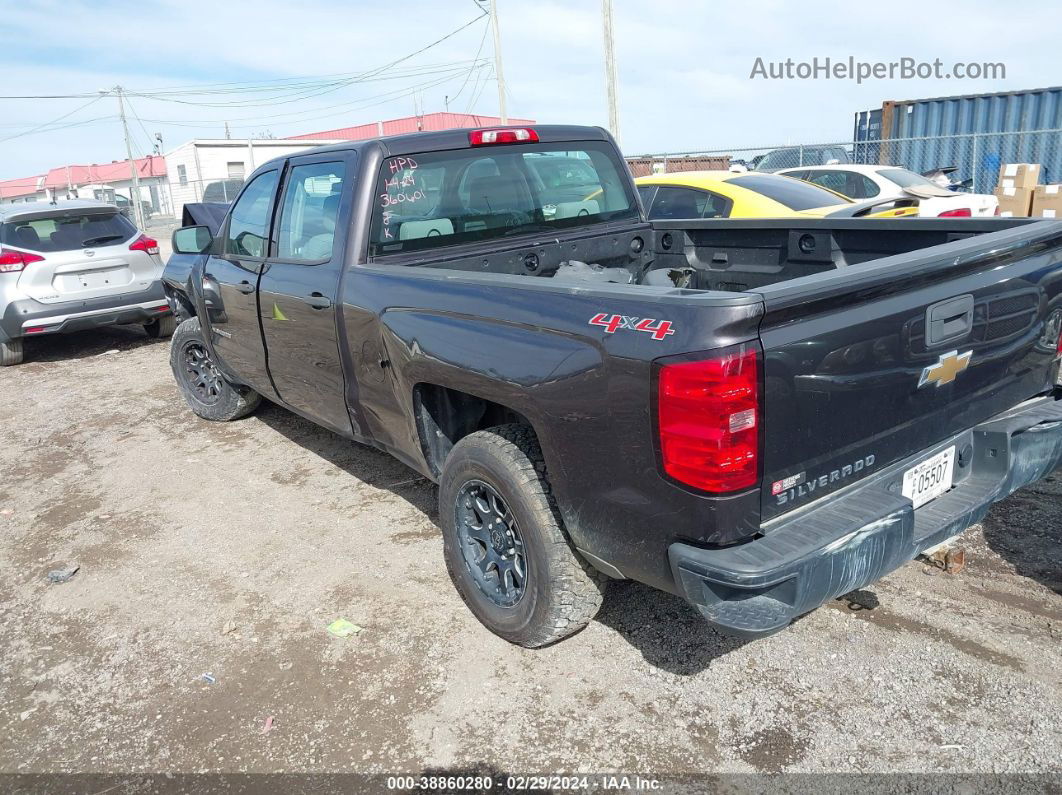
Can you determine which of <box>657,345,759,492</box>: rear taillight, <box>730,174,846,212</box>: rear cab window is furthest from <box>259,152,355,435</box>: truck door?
<box>730,174,846,212</box>: rear cab window

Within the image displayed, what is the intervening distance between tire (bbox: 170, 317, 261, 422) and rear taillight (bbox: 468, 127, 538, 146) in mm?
2970

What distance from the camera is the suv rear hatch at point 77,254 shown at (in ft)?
27.9

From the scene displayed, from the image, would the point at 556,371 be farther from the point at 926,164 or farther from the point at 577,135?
the point at 926,164

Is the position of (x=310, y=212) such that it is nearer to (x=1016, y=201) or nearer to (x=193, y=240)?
(x=193, y=240)

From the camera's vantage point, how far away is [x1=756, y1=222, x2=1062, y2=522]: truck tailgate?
224 cm

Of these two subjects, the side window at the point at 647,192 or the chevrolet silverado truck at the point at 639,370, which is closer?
the chevrolet silverado truck at the point at 639,370

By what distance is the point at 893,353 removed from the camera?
2436 millimetres

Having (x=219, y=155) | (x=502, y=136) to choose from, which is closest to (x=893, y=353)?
(x=502, y=136)

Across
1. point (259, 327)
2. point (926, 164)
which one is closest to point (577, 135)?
point (259, 327)

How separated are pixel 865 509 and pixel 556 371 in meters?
1.02

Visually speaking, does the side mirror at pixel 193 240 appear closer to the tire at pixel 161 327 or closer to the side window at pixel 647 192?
the side window at pixel 647 192

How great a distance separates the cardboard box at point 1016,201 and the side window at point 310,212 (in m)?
9.93

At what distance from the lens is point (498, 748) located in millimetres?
2664

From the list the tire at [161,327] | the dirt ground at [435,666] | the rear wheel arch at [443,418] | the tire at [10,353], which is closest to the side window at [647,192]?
the dirt ground at [435,666]
